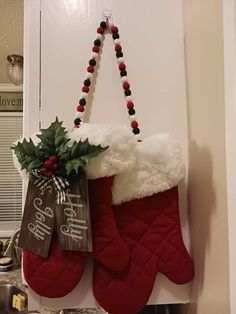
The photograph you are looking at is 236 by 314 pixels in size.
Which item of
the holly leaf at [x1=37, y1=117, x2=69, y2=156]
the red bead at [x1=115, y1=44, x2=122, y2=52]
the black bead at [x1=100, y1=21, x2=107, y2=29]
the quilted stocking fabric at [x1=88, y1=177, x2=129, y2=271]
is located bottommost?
the quilted stocking fabric at [x1=88, y1=177, x2=129, y2=271]

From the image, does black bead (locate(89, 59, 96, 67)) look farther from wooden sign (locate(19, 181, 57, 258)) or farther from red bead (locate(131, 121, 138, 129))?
wooden sign (locate(19, 181, 57, 258))

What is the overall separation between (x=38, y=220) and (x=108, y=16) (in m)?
0.58

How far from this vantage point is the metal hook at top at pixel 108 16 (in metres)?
0.87

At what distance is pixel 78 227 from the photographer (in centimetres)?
72

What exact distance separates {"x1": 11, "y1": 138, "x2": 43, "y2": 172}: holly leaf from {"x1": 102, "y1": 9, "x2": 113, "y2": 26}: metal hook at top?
0.40 metres

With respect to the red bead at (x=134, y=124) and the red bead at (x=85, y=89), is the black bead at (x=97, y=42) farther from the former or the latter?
the red bead at (x=134, y=124)

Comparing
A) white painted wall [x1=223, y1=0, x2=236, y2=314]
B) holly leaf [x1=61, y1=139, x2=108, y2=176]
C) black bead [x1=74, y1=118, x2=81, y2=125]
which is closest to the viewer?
white painted wall [x1=223, y1=0, x2=236, y2=314]

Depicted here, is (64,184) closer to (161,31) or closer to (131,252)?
(131,252)

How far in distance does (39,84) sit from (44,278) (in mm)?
493

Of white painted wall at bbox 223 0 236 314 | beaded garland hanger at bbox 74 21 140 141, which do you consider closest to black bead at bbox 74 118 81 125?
beaded garland hanger at bbox 74 21 140 141

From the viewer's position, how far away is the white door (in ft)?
2.77

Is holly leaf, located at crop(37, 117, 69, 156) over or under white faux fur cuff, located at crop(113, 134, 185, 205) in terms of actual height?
over

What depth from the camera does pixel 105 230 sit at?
0.74 metres

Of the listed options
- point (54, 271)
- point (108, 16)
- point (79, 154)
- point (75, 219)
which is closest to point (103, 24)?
point (108, 16)
